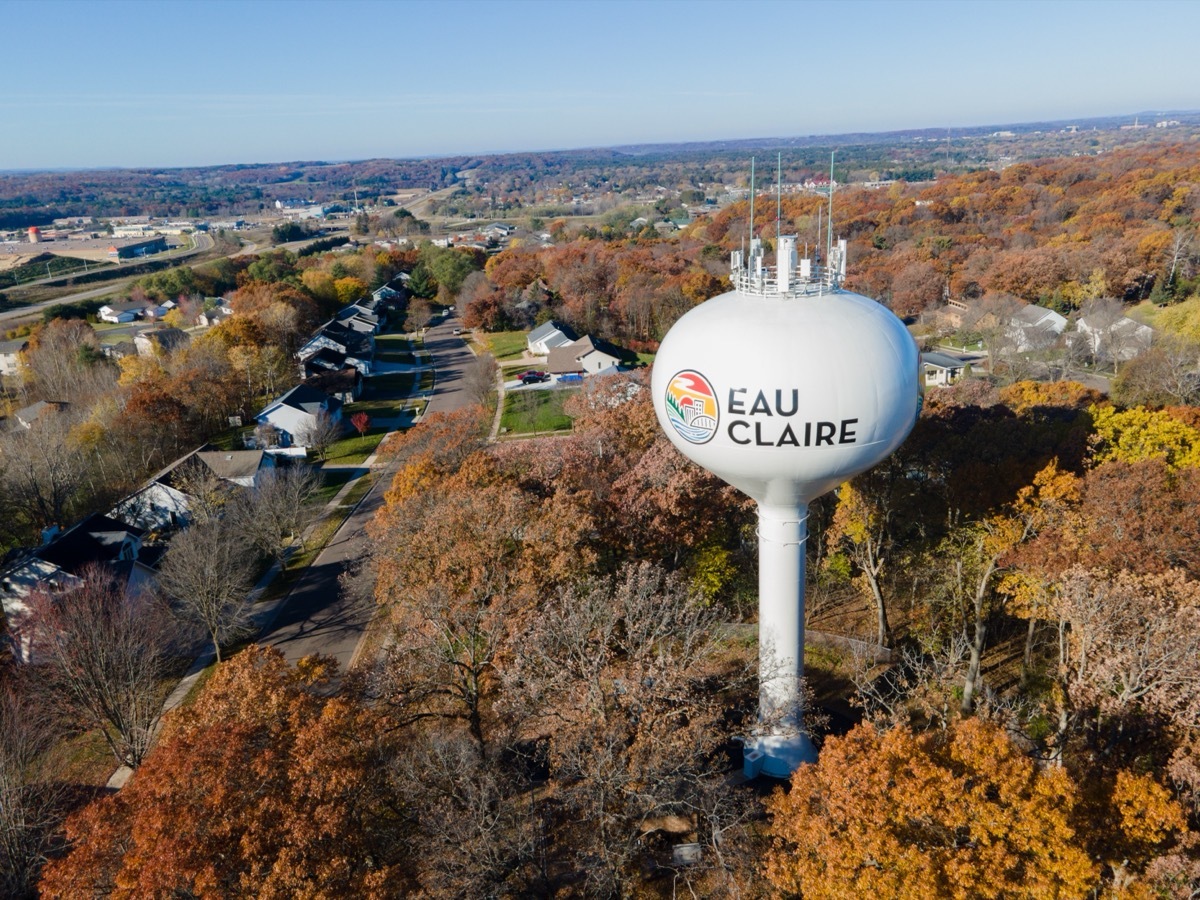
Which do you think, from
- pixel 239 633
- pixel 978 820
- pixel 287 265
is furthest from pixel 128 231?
pixel 978 820

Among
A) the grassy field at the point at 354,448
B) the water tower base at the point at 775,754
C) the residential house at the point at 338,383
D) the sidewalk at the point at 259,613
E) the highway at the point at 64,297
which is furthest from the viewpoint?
the highway at the point at 64,297

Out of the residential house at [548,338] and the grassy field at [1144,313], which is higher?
the grassy field at [1144,313]

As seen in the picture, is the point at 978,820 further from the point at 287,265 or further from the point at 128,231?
the point at 128,231

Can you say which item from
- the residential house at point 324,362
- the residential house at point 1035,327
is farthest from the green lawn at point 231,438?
the residential house at point 1035,327

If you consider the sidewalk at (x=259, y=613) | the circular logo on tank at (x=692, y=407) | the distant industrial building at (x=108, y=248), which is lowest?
the sidewalk at (x=259, y=613)

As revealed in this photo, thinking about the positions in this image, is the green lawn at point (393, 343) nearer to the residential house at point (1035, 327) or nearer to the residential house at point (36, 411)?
the residential house at point (36, 411)

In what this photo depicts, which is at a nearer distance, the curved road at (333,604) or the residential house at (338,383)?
the curved road at (333,604)

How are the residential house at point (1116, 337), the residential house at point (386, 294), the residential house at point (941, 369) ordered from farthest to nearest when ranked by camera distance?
the residential house at point (386, 294)
the residential house at point (941, 369)
the residential house at point (1116, 337)
